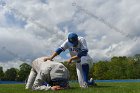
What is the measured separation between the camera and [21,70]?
140 meters

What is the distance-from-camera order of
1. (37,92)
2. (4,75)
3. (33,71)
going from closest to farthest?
(37,92), (33,71), (4,75)

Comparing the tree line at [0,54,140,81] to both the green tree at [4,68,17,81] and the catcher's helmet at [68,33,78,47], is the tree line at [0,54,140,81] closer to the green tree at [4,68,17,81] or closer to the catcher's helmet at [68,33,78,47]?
the green tree at [4,68,17,81]

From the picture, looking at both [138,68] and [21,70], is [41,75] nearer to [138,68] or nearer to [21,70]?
[138,68]

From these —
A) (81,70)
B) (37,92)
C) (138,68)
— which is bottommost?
(37,92)

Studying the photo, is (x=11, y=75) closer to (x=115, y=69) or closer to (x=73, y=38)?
(x=115, y=69)

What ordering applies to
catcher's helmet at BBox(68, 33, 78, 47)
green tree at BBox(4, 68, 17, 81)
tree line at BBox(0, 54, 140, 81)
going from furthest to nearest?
green tree at BBox(4, 68, 17, 81)
tree line at BBox(0, 54, 140, 81)
catcher's helmet at BBox(68, 33, 78, 47)

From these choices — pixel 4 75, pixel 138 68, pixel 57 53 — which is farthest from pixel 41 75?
pixel 4 75

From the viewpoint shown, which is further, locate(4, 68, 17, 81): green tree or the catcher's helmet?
locate(4, 68, 17, 81): green tree

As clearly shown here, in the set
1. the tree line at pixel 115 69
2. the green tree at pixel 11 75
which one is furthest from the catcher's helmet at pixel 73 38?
the green tree at pixel 11 75

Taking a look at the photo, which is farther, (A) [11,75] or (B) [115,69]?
(A) [11,75]

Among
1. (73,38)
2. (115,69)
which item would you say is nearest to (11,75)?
(115,69)

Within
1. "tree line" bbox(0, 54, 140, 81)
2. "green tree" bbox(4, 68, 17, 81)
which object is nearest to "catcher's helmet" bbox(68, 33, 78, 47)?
"tree line" bbox(0, 54, 140, 81)

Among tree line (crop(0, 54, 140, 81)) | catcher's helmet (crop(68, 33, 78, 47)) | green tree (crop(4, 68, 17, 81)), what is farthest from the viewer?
green tree (crop(4, 68, 17, 81))

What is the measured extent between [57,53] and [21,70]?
5102 inches
